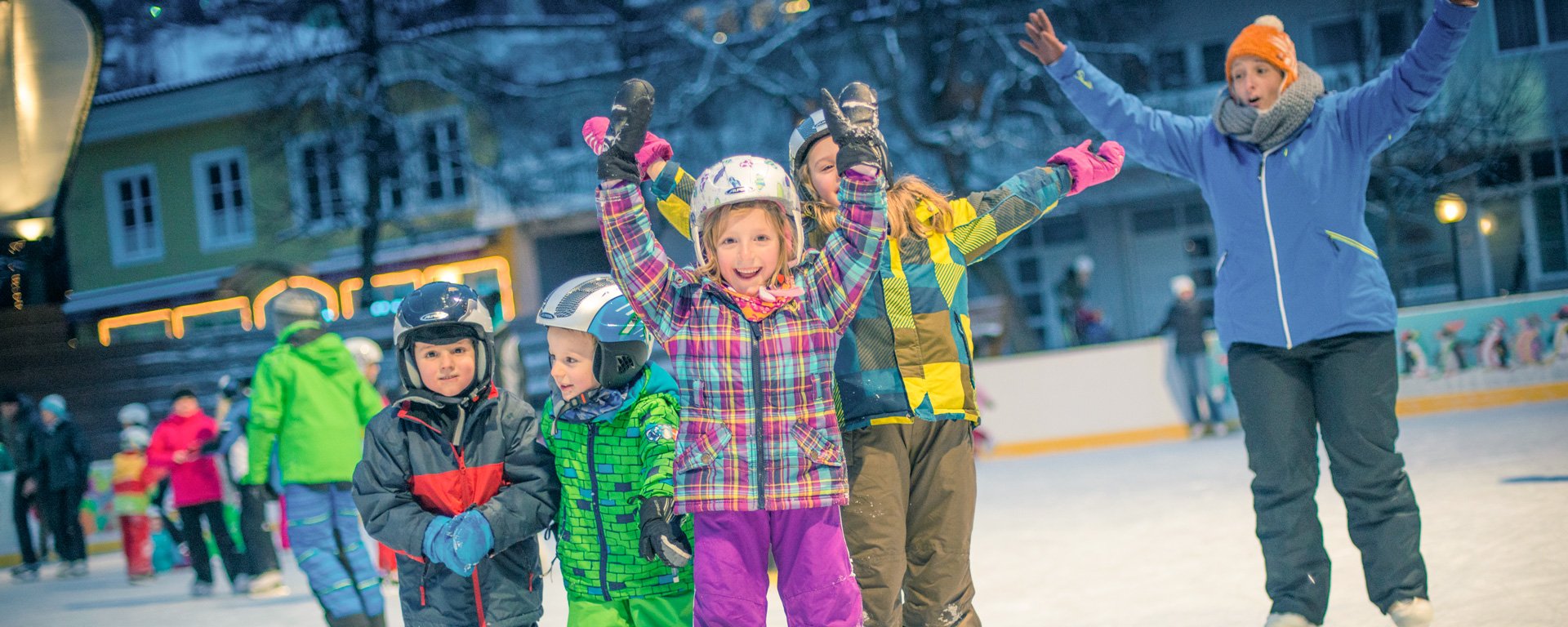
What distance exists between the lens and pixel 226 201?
2327cm

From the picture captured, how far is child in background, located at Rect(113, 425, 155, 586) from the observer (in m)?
8.70

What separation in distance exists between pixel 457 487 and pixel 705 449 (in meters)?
0.72

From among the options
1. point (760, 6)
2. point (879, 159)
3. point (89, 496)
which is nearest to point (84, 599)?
point (89, 496)

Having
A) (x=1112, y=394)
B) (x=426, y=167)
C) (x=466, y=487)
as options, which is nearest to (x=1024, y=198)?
(x=466, y=487)

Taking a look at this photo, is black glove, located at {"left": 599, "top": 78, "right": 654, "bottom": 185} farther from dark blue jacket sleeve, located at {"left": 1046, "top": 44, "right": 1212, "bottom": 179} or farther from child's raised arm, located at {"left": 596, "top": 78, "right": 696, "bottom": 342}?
dark blue jacket sleeve, located at {"left": 1046, "top": 44, "right": 1212, "bottom": 179}

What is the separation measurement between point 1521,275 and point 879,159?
1624 cm

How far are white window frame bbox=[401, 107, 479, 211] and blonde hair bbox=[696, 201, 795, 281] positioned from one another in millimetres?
16528

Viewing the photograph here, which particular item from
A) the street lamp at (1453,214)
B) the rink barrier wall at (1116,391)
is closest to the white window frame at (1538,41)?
the street lamp at (1453,214)

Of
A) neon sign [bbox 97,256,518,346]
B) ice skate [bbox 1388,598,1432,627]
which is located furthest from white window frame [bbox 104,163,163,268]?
ice skate [bbox 1388,598,1432,627]

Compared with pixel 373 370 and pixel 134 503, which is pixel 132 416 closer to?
pixel 134 503

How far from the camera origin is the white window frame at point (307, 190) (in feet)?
61.8

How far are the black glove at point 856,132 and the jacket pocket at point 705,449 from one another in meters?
0.59

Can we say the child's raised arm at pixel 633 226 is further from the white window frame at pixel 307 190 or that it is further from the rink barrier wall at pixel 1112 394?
the white window frame at pixel 307 190

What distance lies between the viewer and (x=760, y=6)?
18.1 meters
